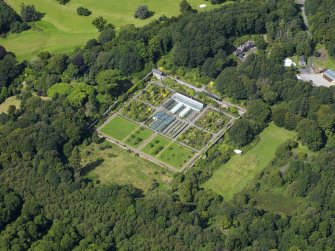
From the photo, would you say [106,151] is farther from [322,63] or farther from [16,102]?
[322,63]

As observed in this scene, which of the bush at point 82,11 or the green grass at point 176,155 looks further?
the bush at point 82,11

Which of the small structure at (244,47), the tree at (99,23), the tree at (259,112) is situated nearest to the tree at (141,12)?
the tree at (99,23)

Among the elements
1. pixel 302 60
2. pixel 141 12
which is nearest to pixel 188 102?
pixel 302 60

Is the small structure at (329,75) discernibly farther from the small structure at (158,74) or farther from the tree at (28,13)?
the tree at (28,13)

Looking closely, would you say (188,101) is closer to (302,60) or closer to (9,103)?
(302,60)

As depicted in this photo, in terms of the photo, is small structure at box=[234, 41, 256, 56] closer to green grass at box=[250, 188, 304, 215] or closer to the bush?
the bush

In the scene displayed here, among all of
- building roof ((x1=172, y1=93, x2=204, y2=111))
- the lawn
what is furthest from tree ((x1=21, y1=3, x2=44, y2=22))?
the lawn
